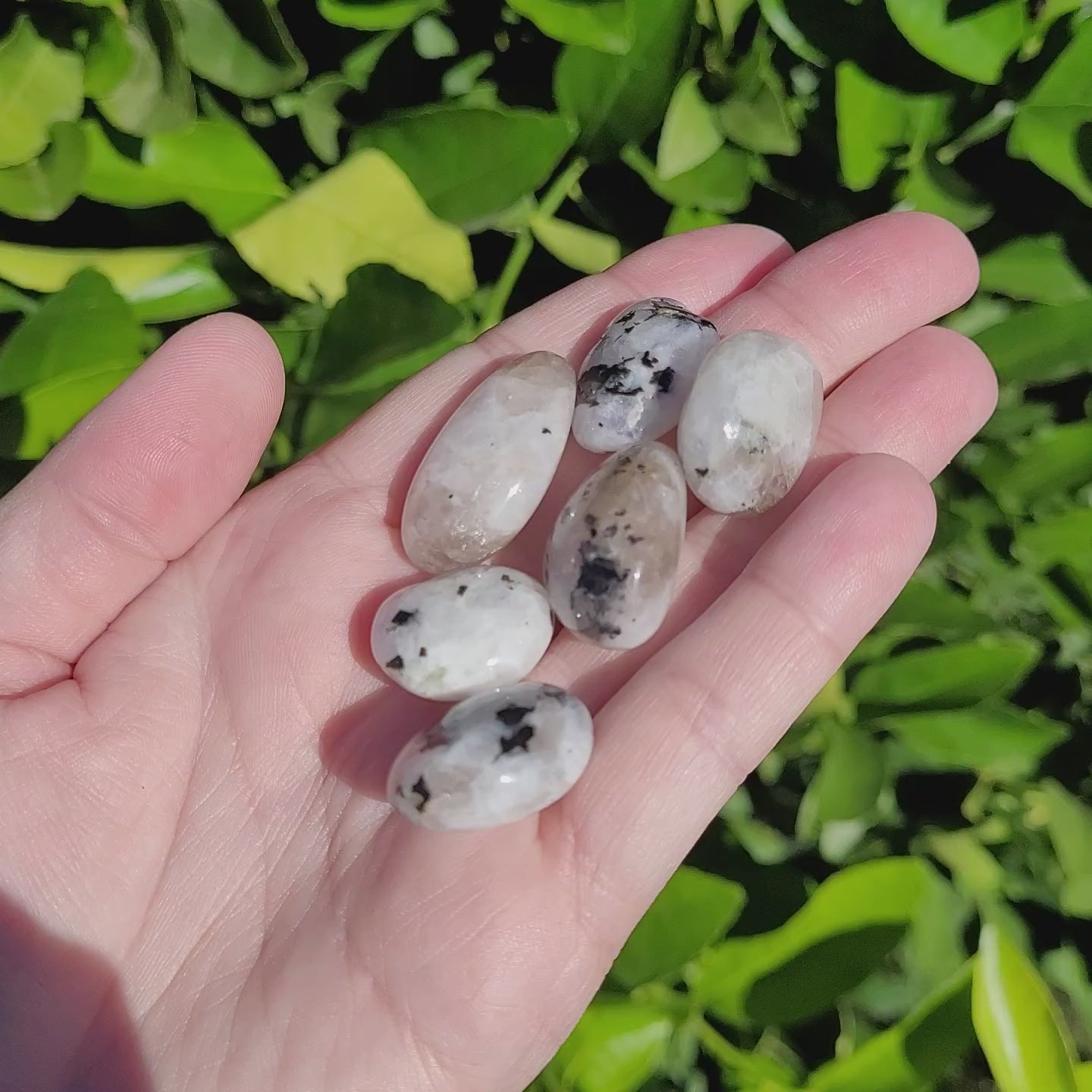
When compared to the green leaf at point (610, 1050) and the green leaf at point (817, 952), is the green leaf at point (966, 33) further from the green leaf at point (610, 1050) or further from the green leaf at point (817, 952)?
the green leaf at point (610, 1050)

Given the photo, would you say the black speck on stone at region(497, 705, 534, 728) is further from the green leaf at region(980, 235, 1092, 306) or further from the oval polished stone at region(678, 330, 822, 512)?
the green leaf at region(980, 235, 1092, 306)

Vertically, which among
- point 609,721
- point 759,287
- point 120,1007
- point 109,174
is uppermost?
point 109,174

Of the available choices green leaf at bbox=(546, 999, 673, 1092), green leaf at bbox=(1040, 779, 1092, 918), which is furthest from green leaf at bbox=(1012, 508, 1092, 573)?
green leaf at bbox=(546, 999, 673, 1092)

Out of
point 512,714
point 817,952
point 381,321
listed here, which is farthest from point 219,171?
point 817,952

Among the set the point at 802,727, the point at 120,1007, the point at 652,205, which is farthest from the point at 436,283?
the point at 120,1007

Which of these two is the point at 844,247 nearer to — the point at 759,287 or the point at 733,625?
the point at 759,287

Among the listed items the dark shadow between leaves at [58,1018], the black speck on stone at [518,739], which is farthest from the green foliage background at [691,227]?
the dark shadow between leaves at [58,1018]

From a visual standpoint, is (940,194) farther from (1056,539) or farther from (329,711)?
(329,711)
